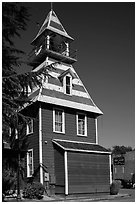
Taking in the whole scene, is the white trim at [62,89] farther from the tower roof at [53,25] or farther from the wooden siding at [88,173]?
the wooden siding at [88,173]

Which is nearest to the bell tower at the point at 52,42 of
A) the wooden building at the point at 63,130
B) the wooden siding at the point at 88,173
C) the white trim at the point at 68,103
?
the wooden building at the point at 63,130

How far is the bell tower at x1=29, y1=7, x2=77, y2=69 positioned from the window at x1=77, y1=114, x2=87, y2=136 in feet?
14.8

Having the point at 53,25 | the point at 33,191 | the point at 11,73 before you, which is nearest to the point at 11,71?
the point at 11,73

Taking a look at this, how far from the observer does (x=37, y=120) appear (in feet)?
60.6

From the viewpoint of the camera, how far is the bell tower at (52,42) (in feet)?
70.8

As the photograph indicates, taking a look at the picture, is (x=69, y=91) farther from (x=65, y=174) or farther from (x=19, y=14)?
(x=19, y=14)

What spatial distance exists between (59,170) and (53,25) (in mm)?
11469

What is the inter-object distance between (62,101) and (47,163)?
4272 millimetres

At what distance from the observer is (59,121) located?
766 inches

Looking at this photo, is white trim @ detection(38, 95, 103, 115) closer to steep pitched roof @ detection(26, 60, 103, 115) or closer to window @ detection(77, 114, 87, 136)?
steep pitched roof @ detection(26, 60, 103, 115)

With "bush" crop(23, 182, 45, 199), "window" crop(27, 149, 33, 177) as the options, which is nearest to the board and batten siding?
"window" crop(27, 149, 33, 177)

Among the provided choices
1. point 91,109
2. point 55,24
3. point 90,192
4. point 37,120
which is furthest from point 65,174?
point 55,24

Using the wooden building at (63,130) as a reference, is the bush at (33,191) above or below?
below

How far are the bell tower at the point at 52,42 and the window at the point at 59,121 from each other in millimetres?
4484
